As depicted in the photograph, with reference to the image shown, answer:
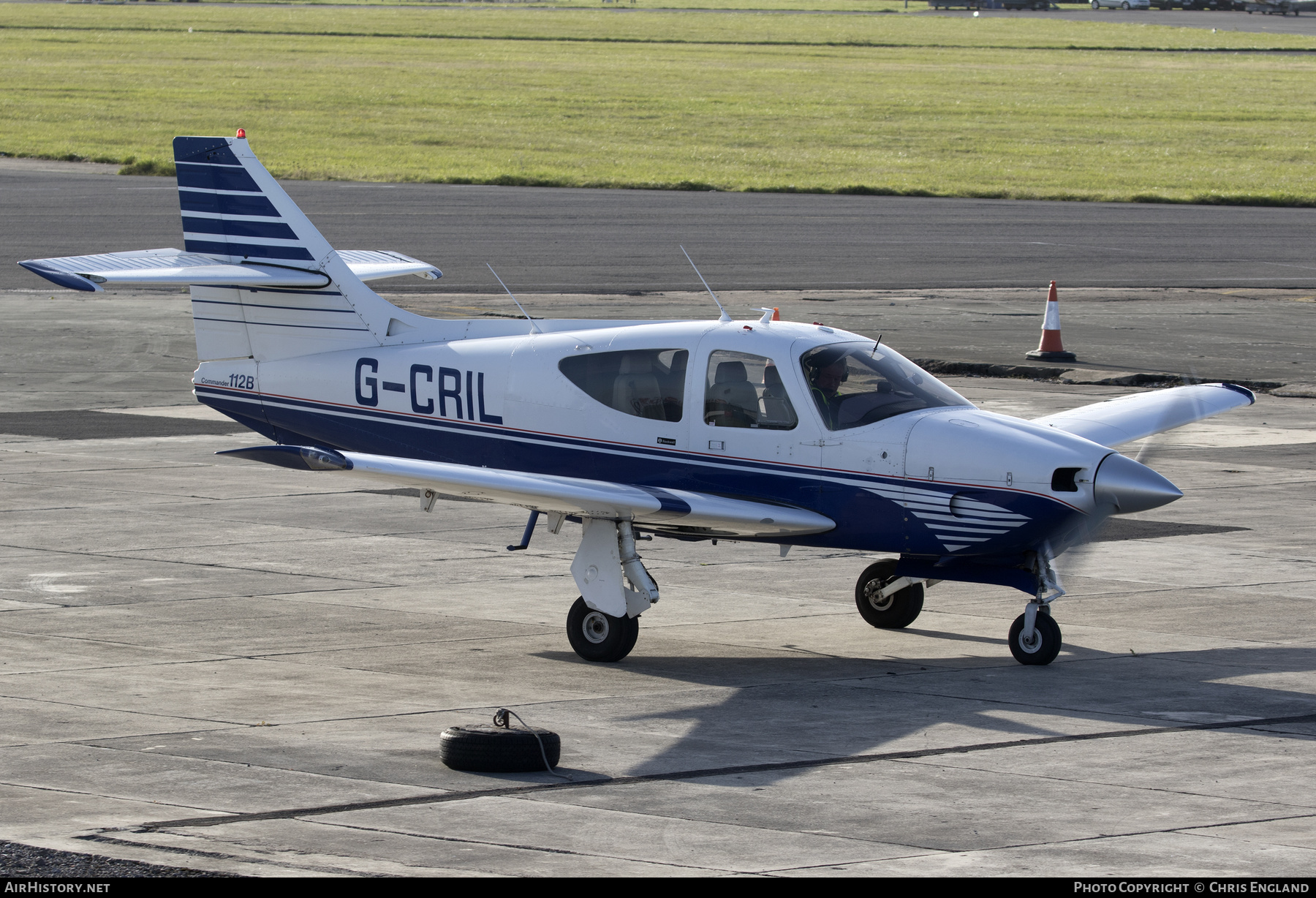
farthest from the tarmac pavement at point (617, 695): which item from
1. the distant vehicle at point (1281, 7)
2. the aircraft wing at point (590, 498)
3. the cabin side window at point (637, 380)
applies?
the distant vehicle at point (1281, 7)

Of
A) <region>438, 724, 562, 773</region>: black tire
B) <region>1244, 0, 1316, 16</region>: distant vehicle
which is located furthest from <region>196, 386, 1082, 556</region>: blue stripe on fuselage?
<region>1244, 0, 1316, 16</region>: distant vehicle

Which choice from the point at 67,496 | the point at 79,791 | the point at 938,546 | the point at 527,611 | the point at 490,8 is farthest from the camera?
the point at 490,8

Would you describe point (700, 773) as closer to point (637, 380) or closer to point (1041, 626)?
point (1041, 626)

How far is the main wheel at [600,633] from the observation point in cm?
1124

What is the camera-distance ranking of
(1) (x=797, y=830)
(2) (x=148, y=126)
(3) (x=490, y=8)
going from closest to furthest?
(1) (x=797, y=830) → (2) (x=148, y=126) → (3) (x=490, y=8)

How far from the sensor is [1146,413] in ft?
43.3

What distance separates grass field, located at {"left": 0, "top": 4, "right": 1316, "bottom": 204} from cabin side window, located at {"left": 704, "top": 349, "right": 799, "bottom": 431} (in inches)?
1374

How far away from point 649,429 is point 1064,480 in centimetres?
286

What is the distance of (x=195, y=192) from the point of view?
46.0 feet

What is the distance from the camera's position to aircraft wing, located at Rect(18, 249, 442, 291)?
41.5 ft

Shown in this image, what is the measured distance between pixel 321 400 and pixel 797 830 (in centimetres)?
665

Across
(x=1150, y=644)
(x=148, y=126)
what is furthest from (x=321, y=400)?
(x=148, y=126)

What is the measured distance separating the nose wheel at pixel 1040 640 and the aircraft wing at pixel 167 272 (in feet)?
19.8

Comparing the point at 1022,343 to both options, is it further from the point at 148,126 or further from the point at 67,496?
the point at 148,126
